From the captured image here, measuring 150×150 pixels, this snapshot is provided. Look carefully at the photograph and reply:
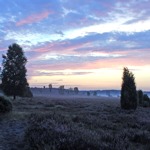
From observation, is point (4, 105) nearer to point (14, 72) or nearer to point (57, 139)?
point (57, 139)

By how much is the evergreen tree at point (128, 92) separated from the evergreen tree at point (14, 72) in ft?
59.0

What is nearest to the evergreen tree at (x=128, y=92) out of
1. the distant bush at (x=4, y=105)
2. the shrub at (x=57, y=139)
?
the distant bush at (x=4, y=105)

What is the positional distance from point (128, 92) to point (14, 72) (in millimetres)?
19406

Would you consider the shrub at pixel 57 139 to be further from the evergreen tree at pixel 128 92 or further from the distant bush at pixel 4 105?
the evergreen tree at pixel 128 92

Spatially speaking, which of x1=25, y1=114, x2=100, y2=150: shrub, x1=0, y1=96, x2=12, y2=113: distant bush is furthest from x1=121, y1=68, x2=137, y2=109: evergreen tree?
x1=25, y1=114, x2=100, y2=150: shrub

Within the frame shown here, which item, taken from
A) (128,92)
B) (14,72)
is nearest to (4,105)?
(128,92)

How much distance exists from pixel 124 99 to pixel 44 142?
25.3 metres

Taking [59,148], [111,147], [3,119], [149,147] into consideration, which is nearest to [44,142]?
[59,148]

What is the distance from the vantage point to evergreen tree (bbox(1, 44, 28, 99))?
161 ft

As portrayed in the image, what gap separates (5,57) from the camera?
49906mm

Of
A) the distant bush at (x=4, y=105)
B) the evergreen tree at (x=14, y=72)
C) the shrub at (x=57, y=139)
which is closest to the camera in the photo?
the shrub at (x=57, y=139)

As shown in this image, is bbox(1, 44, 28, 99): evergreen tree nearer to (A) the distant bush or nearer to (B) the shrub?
(A) the distant bush

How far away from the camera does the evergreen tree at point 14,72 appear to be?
1938 inches

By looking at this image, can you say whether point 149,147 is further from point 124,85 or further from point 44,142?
point 124,85
